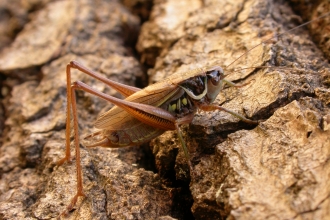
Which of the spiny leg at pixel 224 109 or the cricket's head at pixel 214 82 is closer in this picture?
the spiny leg at pixel 224 109

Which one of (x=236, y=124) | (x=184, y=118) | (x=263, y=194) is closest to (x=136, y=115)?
(x=184, y=118)

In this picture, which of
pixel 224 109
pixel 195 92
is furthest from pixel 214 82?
pixel 224 109

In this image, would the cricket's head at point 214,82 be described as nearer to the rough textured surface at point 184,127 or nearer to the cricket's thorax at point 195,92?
the cricket's thorax at point 195,92

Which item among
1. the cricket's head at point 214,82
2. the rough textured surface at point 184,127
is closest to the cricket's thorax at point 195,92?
the cricket's head at point 214,82

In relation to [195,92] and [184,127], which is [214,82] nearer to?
[195,92]

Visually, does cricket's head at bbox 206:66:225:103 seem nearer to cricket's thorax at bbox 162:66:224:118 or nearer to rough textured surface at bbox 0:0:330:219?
cricket's thorax at bbox 162:66:224:118

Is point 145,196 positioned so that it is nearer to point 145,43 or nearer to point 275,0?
point 145,43

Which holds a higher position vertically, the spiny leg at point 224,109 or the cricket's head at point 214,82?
the cricket's head at point 214,82
